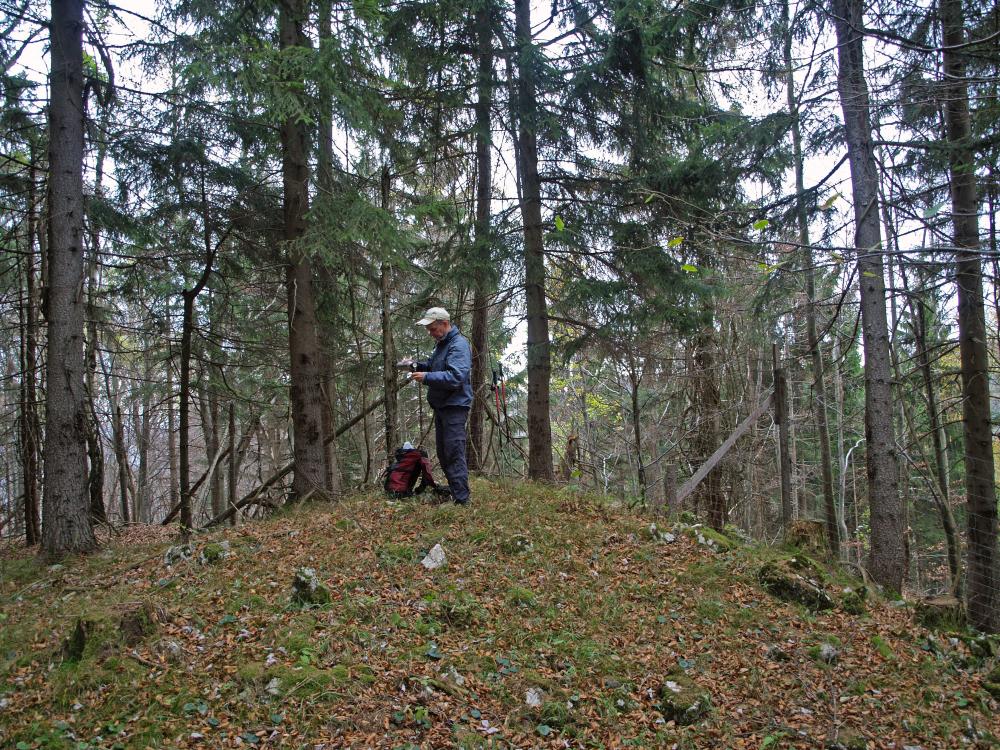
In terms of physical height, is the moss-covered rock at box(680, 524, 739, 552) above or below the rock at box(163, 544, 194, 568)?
below

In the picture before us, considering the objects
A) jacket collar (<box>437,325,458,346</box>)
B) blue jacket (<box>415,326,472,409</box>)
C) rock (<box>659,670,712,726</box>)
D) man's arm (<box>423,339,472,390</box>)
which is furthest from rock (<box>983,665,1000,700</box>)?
jacket collar (<box>437,325,458,346</box>)

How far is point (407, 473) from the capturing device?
737 centimetres

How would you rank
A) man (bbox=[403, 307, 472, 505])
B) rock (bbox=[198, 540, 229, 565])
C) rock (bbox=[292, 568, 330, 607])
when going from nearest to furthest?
rock (bbox=[292, 568, 330, 607]), rock (bbox=[198, 540, 229, 565]), man (bbox=[403, 307, 472, 505])

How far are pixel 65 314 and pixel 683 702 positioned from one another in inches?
294

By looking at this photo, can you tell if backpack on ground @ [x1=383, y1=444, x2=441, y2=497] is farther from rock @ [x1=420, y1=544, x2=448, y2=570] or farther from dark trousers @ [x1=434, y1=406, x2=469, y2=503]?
rock @ [x1=420, y1=544, x2=448, y2=570]

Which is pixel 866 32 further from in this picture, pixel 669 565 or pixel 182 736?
pixel 182 736

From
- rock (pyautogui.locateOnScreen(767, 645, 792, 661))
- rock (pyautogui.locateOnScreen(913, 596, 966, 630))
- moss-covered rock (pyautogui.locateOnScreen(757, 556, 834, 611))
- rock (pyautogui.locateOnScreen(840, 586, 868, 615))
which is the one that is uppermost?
moss-covered rock (pyautogui.locateOnScreen(757, 556, 834, 611))

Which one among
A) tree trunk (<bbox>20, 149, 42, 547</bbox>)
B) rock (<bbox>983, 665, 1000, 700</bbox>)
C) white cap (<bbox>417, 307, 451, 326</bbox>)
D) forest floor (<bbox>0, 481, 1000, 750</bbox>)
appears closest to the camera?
forest floor (<bbox>0, 481, 1000, 750</bbox>)

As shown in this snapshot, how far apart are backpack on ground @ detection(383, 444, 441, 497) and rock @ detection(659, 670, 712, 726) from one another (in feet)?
12.0

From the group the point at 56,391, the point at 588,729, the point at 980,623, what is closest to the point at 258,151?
the point at 56,391

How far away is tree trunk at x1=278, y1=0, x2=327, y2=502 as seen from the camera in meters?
8.04

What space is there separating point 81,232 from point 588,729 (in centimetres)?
757

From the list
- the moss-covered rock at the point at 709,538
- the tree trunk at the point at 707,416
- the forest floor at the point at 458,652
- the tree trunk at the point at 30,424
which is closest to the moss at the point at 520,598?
the forest floor at the point at 458,652

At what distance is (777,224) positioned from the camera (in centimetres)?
805
